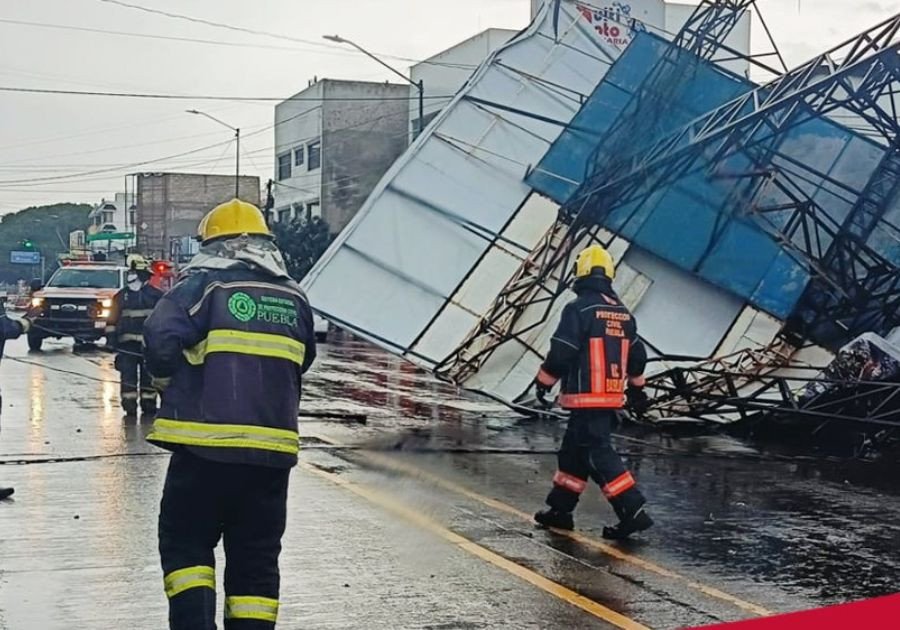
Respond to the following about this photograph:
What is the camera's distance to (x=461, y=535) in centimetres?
794

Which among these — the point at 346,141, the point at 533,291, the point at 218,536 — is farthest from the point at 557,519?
the point at 346,141

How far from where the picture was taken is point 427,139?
1622 centimetres

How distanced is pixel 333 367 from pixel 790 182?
10662 millimetres

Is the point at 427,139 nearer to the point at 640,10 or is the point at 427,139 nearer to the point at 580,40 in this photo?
the point at 580,40

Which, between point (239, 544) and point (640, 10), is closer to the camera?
point (239, 544)

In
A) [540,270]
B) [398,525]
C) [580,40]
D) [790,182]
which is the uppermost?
[580,40]

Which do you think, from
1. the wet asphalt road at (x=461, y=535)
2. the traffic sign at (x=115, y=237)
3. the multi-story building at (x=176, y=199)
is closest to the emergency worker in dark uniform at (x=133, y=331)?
the wet asphalt road at (x=461, y=535)

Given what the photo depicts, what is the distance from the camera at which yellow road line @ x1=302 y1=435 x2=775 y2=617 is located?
21.1ft

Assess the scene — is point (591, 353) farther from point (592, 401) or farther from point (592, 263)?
point (592, 263)

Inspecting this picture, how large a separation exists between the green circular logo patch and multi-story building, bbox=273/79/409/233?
4810cm

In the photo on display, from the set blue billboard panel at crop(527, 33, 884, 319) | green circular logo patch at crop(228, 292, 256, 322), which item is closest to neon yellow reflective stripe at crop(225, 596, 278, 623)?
green circular logo patch at crop(228, 292, 256, 322)

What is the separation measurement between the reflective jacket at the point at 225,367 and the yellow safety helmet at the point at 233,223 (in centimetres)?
23

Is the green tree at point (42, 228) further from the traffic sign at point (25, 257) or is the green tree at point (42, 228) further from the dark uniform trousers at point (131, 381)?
the dark uniform trousers at point (131, 381)

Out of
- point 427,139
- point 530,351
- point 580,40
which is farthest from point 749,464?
point 580,40
